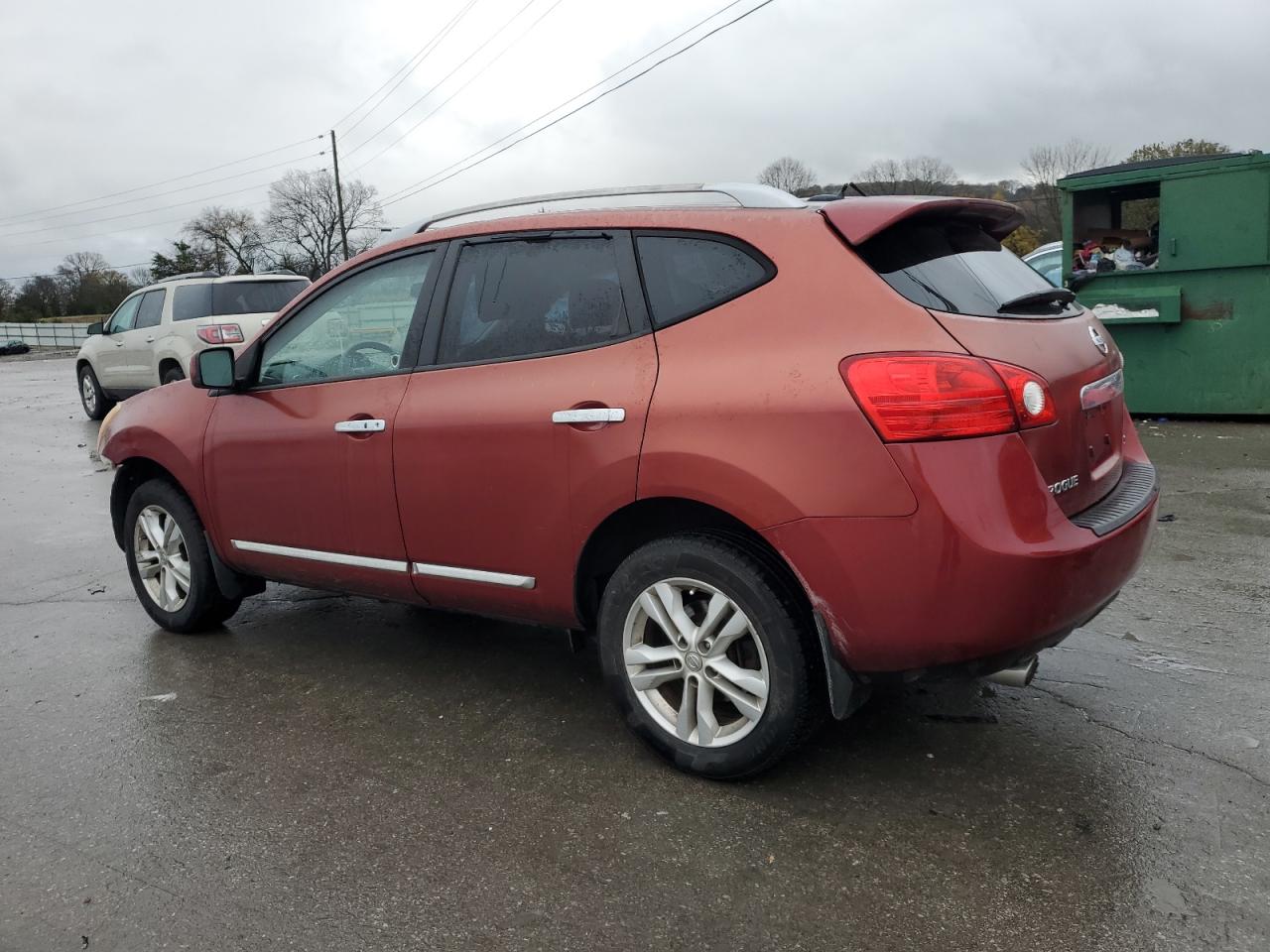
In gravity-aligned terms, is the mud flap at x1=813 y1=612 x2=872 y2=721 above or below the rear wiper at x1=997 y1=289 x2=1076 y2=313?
below

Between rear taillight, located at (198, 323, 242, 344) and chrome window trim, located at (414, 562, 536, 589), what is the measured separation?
1016 centimetres

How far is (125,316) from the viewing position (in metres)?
14.6

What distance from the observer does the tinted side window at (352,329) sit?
3926 millimetres

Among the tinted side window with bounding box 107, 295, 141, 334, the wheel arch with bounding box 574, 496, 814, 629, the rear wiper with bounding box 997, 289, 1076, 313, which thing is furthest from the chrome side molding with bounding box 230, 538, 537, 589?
the tinted side window with bounding box 107, 295, 141, 334

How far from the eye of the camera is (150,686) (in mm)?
4230

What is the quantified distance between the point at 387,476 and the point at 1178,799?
109 inches

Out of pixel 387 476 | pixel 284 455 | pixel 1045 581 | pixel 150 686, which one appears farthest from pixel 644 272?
pixel 150 686

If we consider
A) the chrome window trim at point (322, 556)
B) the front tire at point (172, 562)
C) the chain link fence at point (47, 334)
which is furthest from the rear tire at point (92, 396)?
the chain link fence at point (47, 334)

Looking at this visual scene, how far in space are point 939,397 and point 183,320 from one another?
1269 cm

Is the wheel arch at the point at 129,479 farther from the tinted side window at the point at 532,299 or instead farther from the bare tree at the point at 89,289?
the bare tree at the point at 89,289

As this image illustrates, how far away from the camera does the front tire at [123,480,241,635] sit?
4.71m

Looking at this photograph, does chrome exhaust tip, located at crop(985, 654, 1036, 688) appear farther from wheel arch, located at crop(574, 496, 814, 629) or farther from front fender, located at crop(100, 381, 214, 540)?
front fender, located at crop(100, 381, 214, 540)

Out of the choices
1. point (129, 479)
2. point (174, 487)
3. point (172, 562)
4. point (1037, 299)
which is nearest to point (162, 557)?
point (172, 562)

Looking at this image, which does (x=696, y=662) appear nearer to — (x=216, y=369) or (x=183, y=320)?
(x=216, y=369)
